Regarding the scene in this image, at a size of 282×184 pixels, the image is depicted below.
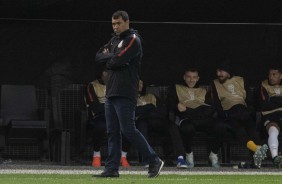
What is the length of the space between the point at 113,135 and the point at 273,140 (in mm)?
3697

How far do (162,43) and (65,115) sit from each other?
6.15 ft

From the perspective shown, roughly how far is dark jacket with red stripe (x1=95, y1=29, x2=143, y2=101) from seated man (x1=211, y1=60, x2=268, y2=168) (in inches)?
136

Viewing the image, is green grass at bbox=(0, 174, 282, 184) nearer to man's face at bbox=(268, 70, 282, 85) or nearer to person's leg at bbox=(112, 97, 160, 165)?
person's leg at bbox=(112, 97, 160, 165)

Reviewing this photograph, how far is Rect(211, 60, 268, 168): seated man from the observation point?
1423cm

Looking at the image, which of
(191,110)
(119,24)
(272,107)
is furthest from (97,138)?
(119,24)

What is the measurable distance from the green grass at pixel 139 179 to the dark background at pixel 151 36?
11.6 feet

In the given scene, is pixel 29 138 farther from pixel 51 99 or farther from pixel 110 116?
pixel 110 116

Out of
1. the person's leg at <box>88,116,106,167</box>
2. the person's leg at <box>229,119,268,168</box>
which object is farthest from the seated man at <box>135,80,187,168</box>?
the person's leg at <box>229,119,268,168</box>

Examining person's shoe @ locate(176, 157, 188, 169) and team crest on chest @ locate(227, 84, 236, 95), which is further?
team crest on chest @ locate(227, 84, 236, 95)

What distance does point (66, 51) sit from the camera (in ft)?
50.3

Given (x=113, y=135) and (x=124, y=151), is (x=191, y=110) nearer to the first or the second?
(x=124, y=151)

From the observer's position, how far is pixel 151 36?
15539 mm

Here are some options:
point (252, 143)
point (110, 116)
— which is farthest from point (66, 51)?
Answer: point (110, 116)

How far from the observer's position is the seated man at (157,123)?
14234 mm
